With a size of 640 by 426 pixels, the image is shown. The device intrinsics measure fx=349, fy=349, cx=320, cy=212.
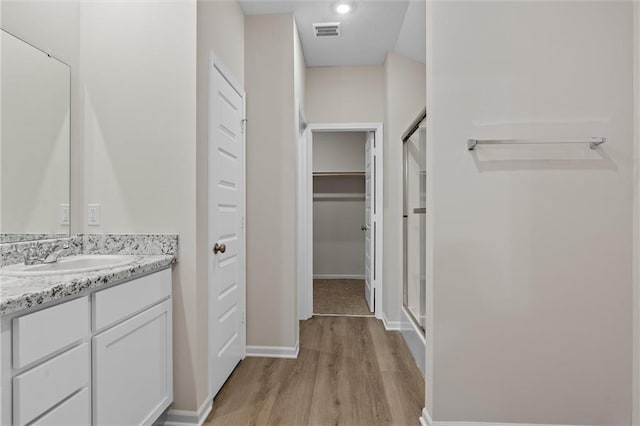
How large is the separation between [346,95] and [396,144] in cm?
82

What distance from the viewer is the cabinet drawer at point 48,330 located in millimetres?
988

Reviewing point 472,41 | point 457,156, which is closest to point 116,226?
point 457,156

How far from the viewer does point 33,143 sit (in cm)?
167

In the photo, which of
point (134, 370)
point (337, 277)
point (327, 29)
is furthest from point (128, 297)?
point (337, 277)

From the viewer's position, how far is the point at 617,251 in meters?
1.76

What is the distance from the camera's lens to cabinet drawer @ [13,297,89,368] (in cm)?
99

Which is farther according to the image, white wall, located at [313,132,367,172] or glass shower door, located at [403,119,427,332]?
white wall, located at [313,132,367,172]

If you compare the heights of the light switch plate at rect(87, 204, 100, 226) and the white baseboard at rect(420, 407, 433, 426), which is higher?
the light switch plate at rect(87, 204, 100, 226)

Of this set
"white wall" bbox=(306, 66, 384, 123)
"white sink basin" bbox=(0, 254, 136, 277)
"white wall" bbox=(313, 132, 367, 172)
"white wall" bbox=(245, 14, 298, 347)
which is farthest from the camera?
"white wall" bbox=(313, 132, 367, 172)

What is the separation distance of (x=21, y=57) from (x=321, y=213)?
4.78m

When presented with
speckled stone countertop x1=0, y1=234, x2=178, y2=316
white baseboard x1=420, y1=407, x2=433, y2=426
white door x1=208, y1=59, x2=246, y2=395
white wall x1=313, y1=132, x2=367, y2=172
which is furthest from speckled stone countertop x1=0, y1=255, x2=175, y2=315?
white wall x1=313, y1=132, x2=367, y2=172

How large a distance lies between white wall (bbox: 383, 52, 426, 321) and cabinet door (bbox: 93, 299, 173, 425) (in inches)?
90.0

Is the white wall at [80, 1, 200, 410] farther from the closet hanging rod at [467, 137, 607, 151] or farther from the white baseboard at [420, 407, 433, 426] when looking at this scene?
the closet hanging rod at [467, 137, 607, 151]

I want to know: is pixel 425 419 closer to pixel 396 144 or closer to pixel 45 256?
pixel 45 256
